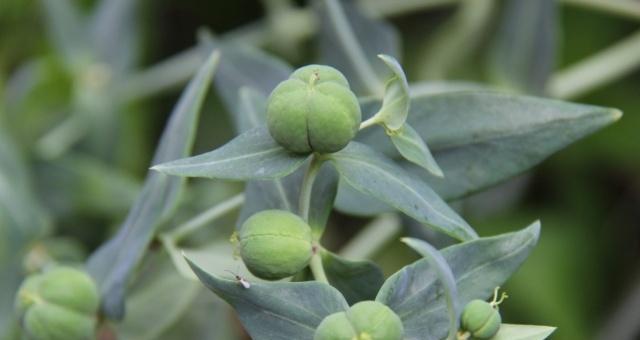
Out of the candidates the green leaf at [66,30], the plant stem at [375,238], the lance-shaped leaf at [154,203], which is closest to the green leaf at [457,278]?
the lance-shaped leaf at [154,203]

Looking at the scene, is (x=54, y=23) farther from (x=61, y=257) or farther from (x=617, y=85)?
(x=617, y=85)

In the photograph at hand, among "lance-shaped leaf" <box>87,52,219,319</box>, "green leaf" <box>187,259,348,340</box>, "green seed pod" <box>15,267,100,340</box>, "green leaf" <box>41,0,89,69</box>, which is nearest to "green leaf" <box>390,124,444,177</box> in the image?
"green leaf" <box>187,259,348,340</box>

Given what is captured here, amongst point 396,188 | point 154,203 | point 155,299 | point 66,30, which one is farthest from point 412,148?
point 66,30

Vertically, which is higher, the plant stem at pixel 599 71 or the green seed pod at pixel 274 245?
the green seed pod at pixel 274 245

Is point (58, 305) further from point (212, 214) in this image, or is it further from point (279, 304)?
point (279, 304)

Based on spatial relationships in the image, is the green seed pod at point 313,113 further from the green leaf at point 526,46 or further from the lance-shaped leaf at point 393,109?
the green leaf at point 526,46

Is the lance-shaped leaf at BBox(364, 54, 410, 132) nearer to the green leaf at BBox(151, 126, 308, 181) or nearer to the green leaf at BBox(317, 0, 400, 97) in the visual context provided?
the green leaf at BBox(151, 126, 308, 181)

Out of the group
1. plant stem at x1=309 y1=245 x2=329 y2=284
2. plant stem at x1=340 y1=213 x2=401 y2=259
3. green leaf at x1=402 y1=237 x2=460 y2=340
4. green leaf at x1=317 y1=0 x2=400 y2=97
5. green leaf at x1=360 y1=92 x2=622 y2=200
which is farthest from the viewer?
plant stem at x1=340 y1=213 x2=401 y2=259
